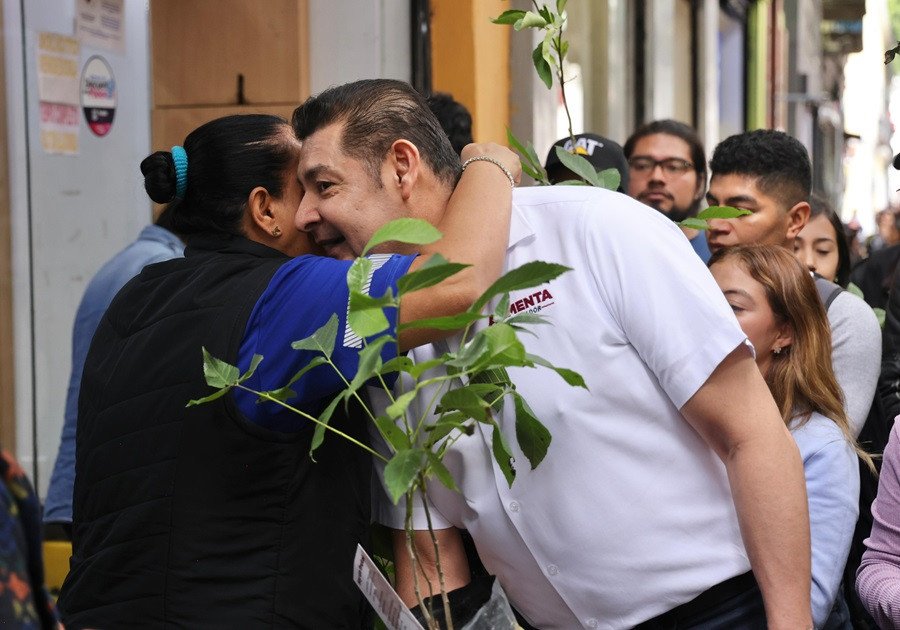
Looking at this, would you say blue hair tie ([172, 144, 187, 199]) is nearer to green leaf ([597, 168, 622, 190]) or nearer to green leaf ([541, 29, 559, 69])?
green leaf ([541, 29, 559, 69])

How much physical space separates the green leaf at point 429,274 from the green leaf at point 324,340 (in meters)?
0.20

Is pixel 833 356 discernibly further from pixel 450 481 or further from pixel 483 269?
pixel 450 481

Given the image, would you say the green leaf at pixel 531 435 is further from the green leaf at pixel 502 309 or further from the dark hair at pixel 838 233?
the dark hair at pixel 838 233

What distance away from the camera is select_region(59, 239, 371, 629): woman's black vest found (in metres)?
2.30

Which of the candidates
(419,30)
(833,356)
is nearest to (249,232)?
(833,356)

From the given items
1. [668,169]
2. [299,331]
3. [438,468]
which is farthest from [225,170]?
[668,169]

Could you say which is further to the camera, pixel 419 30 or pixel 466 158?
pixel 419 30

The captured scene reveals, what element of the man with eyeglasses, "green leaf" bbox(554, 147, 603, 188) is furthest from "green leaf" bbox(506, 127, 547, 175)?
the man with eyeglasses

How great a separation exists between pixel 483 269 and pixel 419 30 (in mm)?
4701

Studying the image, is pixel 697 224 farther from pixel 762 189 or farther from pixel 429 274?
pixel 762 189

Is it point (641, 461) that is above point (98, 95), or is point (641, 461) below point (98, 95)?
below

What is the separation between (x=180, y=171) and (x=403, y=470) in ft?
3.26

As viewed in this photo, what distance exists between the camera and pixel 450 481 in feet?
6.47

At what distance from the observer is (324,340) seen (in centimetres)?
208
